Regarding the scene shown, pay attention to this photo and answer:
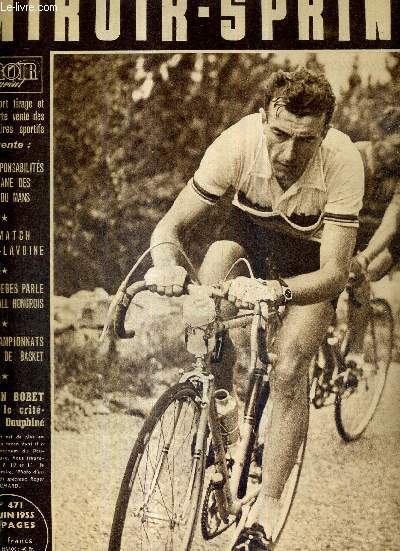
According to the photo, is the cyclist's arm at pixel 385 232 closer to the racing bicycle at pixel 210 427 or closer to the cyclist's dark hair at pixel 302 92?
the racing bicycle at pixel 210 427

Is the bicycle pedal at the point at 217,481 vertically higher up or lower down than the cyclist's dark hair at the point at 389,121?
lower down

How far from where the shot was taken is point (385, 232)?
4.47 feet

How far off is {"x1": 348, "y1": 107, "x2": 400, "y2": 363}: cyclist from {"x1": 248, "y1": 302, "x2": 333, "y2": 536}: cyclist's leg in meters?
0.12

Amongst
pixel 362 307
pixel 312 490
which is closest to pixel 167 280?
pixel 362 307

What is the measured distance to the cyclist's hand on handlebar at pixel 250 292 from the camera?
134 centimetres

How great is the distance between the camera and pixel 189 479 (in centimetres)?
132

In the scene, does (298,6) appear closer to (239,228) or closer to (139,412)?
(239,228)

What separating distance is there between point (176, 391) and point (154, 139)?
1.82ft

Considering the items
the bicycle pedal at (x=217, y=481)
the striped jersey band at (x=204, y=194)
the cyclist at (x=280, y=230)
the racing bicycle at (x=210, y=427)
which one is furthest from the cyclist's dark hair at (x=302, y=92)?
the bicycle pedal at (x=217, y=481)

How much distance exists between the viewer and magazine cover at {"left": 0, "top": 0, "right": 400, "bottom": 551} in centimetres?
134

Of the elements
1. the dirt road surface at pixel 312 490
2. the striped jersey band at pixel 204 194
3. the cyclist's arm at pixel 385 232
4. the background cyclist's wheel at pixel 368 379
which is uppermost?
the striped jersey band at pixel 204 194

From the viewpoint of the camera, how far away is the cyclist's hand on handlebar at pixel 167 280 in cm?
135

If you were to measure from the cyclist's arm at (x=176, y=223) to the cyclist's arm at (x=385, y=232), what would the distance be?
36 centimetres

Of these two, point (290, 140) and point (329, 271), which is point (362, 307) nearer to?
point (329, 271)
